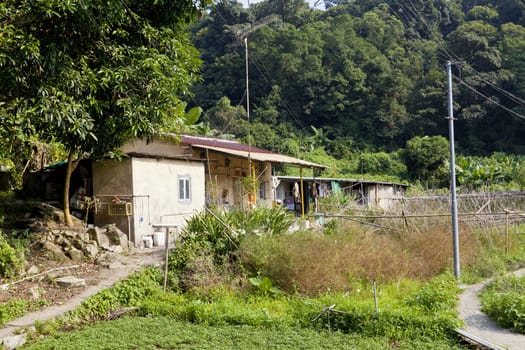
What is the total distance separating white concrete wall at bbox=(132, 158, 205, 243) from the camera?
13.0 metres

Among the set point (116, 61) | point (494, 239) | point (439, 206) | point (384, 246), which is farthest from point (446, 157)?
point (116, 61)

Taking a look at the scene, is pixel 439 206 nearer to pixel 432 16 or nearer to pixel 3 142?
pixel 3 142

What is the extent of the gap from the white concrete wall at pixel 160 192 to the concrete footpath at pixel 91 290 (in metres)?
1.09

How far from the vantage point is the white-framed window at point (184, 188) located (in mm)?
14570

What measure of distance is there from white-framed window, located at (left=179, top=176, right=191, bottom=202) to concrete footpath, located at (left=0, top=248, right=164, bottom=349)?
2439mm

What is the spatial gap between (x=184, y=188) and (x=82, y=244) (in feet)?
13.5

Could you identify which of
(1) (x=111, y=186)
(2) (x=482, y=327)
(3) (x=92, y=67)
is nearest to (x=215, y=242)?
(1) (x=111, y=186)

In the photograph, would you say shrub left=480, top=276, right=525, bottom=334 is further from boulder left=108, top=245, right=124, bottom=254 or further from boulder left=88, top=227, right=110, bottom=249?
boulder left=88, top=227, right=110, bottom=249

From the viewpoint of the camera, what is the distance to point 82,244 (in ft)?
37.0

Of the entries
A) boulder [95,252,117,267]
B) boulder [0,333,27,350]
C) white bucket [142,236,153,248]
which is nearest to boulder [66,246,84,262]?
boulder [95,252,117,267]

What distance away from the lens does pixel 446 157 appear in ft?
108

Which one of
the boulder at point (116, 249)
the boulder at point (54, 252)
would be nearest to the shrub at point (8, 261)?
the boulder at point (54, 252)

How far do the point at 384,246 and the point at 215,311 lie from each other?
3944 millimetres

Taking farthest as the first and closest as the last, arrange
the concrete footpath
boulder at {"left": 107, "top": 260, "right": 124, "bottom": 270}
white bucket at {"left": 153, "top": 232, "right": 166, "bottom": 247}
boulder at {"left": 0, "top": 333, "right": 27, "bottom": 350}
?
white bucket at {"left": 153, "top": 232, "right": 166, "bottom": 247}
boulder at {"left": 107, "top": 260, "right": 124, "bottom": 270}
the concrete footpath
boulder at {"left": 0, "top": 333, "right": 27, "bottom": 350}
